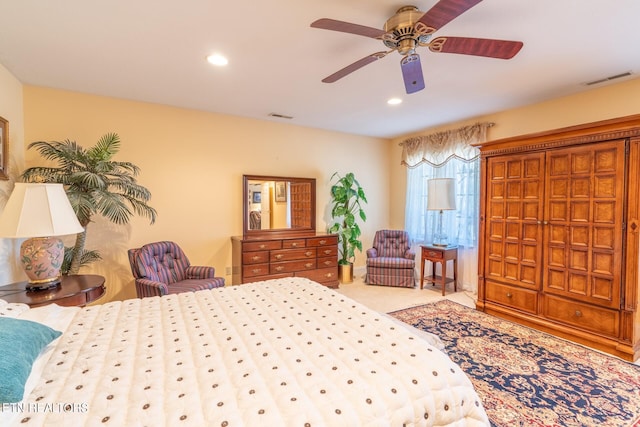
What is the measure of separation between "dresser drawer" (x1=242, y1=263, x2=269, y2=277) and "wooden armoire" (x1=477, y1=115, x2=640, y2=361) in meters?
2.71

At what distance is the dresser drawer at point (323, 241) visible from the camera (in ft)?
14.3

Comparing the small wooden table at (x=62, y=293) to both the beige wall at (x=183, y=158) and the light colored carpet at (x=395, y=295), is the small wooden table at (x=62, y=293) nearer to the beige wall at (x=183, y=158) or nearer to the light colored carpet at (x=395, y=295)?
the beige wall at (x=183, y=158)

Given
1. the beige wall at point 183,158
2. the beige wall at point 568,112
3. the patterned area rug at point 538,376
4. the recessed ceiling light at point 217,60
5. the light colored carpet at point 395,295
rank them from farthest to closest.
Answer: the light colored carpet at point 395,295, the beige wall at point 183,158, the beige wall at point 568,112, the recessed ceiling light at point 217,60, the patterned area rug at point 538,376

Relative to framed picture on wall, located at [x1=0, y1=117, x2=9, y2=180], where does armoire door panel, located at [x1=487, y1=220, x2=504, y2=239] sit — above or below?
below

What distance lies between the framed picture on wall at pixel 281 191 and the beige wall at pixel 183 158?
0.17 meters

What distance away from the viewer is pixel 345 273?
4.83m

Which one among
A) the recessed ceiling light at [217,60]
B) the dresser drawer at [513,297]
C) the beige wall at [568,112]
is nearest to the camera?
the recessed ceiling light at [217,60]

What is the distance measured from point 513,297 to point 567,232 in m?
0.89

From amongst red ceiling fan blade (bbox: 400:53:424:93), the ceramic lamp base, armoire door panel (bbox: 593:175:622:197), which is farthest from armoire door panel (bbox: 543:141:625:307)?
the ceramic lamp base

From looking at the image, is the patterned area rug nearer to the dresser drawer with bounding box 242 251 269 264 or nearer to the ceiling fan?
the dresser drawer with bounding box 242 251 269 264

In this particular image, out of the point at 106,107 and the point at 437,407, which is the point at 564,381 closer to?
the point at 437,407

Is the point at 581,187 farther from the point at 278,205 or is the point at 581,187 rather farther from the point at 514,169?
the point at 278,205

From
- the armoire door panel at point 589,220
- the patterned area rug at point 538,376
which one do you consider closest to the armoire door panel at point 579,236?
the armoire door panel at point 589,220

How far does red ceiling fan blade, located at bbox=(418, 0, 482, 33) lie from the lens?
1.37 m
